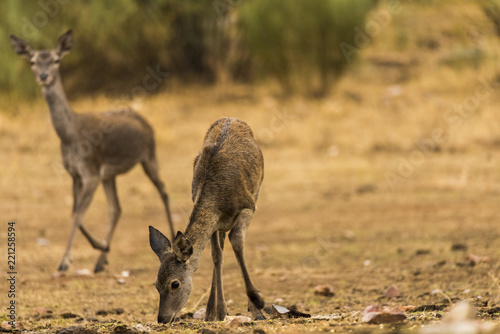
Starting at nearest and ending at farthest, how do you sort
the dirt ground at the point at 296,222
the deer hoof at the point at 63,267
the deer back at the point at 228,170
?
the deer back at the point at 228,170
the dirt ground at the point at 296,222
the deer hoof at the point at 63,267

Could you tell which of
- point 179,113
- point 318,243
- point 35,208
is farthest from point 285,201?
point 179,113

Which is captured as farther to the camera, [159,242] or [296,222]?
[296,222]

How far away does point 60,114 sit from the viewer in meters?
9.80

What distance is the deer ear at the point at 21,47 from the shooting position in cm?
1010

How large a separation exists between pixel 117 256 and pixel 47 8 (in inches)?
436

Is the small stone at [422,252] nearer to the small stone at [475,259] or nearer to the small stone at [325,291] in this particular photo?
A: the small stone at [475,259]

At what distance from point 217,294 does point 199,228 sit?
703 mm

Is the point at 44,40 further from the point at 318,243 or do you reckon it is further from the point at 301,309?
the point at 301,309

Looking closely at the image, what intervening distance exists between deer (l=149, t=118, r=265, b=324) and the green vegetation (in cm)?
1319

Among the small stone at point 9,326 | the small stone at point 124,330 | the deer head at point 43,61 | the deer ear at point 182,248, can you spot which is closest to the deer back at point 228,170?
the deer ear at point 182,248

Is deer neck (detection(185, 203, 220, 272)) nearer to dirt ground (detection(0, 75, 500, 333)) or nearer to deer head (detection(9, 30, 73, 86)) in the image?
dirt ground (detection(0, 75, 500, 333))

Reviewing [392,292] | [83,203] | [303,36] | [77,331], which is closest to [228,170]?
[77,331]

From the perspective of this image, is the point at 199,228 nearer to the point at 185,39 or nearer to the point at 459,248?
the point at 459,248

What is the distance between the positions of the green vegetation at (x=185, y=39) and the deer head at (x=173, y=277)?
553 inches
